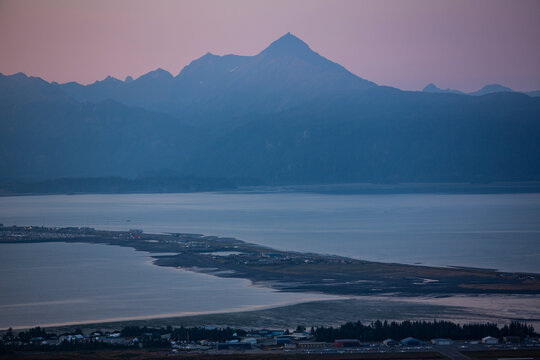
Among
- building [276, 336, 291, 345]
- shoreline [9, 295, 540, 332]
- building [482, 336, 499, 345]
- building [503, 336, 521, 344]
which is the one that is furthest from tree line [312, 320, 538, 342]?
shoreline [9, 295, 540, 332]

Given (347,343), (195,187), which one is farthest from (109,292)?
(195,187)

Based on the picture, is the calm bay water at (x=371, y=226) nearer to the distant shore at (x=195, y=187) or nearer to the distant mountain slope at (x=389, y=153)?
the distant shore at (x=195, y=187)

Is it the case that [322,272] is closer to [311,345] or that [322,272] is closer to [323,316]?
[323,316]

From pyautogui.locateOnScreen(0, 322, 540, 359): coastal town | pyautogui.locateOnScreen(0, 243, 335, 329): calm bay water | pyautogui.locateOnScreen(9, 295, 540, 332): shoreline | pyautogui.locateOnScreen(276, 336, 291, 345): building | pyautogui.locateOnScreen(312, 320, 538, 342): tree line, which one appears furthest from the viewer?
pyautogui.locateOnScreen(0, 243, 335, 329): calm bay water

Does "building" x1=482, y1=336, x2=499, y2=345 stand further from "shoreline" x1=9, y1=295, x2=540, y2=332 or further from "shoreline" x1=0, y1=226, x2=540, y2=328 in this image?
"shoreline" x1=0, y1=226, x2=540, y2=328

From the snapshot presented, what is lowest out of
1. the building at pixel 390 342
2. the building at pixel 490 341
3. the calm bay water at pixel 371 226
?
the building at pixel 390 342

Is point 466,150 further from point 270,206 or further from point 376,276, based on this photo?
point 376,276

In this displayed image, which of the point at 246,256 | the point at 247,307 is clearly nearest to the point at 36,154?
the point at 246,256

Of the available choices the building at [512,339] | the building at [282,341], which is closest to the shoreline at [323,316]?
the building at [512,339]
